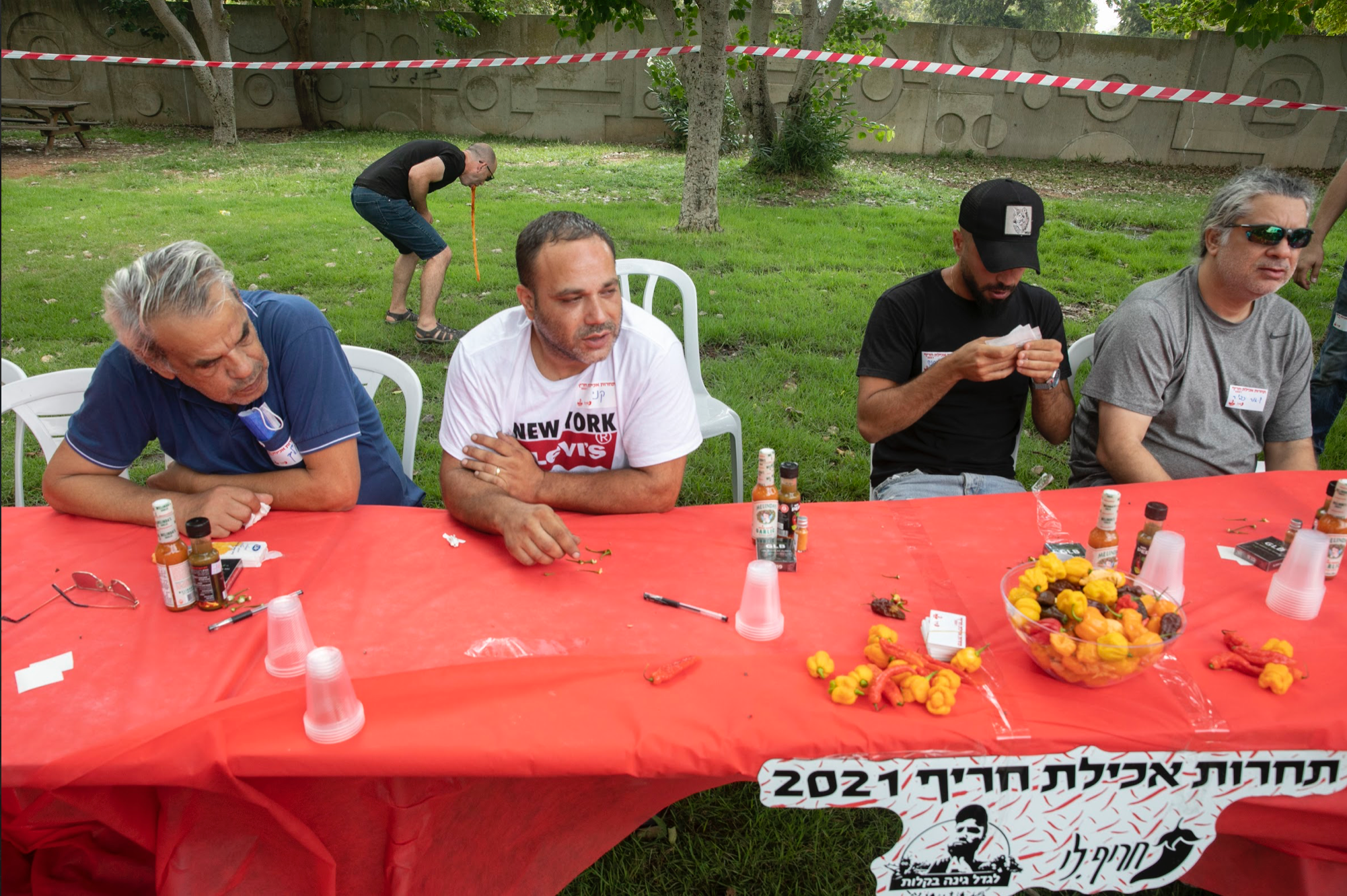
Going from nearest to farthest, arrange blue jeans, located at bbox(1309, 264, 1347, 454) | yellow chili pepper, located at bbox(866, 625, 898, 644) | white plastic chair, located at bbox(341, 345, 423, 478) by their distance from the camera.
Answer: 1. yellow chili pepper, located at bbox(866, 625, 898, 644)
2. white plastic chair, located at bbox(341, 345, 423, 478)
3. blue jeans, located at bbox(1309, 264, 1347, 454)

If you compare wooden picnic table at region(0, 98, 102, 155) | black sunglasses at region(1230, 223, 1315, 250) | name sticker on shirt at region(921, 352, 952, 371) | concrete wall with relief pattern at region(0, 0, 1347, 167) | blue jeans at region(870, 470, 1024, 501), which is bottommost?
blue jeans at region(870, 470, 1024, 501)

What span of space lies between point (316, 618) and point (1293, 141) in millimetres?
18196

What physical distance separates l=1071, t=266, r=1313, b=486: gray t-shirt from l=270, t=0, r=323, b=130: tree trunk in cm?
1788

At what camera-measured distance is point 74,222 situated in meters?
8.48

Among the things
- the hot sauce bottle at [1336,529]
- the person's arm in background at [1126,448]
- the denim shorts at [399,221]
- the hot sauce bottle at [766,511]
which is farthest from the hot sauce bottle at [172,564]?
the denim shorts at [399,221]

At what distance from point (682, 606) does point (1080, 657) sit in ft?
2.62

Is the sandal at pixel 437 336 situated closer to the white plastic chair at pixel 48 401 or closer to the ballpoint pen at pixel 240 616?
the white plastic chair at pixel 48 401

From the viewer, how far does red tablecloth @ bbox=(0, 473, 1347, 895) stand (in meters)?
1.46

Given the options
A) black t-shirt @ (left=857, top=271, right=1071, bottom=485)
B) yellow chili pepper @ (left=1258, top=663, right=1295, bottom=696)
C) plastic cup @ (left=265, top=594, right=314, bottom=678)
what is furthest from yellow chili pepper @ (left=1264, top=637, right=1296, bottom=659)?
plastic cup @ (left=265, top=594, right=314, bottom=678)

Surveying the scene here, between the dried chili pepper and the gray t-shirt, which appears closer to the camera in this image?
the dried chili pepper

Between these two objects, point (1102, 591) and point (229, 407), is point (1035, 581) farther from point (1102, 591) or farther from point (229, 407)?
point (229, 407)

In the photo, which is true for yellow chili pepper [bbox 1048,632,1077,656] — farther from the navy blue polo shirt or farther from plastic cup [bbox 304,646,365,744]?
the navy blue polo shirt

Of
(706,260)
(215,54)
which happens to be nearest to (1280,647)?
(706,260)

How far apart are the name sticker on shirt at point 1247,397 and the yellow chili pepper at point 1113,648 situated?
1.75 m
